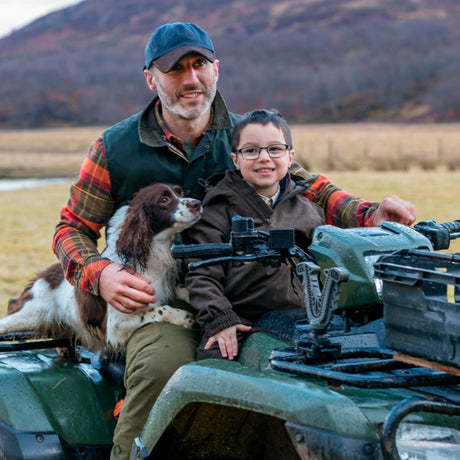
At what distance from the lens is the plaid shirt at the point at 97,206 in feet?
12.8

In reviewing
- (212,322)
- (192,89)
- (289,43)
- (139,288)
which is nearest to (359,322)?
(212,322)

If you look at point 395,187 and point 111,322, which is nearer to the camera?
point 111,322

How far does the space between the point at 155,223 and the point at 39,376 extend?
0.90 metres

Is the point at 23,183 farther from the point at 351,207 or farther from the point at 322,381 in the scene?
the point at 322,381

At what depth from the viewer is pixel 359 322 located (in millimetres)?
2834

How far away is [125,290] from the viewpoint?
3.50 metres

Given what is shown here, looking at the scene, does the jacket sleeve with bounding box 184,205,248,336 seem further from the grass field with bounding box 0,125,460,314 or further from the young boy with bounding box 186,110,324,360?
the grass field with bounding box 0,125,460,314

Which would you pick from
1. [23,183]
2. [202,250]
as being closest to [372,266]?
[202,250]

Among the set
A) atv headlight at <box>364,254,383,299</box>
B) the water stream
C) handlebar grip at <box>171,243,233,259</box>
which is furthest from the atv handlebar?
the water stream

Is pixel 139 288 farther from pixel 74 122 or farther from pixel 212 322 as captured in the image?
pixel 74 122

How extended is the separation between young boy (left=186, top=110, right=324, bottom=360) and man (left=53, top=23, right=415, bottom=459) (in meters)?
0.35

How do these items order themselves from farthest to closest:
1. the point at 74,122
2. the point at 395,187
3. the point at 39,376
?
the point at 74,122
the point at 395,187
the point at 39,376

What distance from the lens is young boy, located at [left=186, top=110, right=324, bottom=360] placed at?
124 inches

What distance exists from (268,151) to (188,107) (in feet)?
Result: 2.43
